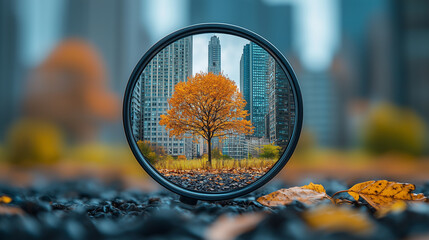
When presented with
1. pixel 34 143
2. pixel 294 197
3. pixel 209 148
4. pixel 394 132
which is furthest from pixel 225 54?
pixel 34 143

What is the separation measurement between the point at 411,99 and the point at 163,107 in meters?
1.64

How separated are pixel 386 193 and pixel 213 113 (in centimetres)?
45

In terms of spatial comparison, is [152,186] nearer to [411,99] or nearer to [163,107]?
[163,107]

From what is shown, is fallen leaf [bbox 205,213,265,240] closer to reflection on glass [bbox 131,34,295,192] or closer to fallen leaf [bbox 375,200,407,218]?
fallen leaf [bbox 375,200,407,218]

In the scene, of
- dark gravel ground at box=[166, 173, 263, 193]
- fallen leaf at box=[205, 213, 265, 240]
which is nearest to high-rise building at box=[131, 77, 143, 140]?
dark gravel ground at box=[166, 173, 263, 193]

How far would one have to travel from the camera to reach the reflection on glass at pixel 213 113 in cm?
79

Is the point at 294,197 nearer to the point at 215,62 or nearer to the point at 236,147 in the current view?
the point at 236,147

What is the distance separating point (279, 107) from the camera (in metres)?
0.80

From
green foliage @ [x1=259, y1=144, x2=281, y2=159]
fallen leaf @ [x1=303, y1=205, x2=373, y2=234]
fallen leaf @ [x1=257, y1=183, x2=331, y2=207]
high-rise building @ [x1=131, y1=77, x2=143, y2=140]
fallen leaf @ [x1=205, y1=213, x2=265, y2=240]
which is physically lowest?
fallen leaf @ [x1=257, y1=183, x2=331, y2=207]

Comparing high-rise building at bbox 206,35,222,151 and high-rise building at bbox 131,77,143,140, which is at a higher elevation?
high-rise building at bbox 206,35,222,151

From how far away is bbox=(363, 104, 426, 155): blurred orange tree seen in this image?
1671 millimetres

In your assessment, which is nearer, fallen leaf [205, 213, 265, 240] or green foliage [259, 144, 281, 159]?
Answer: fallen leaf [205, 213, 265, 240]

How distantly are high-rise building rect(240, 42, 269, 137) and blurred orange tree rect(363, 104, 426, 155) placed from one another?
1.17m

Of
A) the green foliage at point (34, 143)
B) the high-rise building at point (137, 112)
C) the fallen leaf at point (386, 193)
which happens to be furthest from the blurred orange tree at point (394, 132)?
the green foliage at point (34, 143)
